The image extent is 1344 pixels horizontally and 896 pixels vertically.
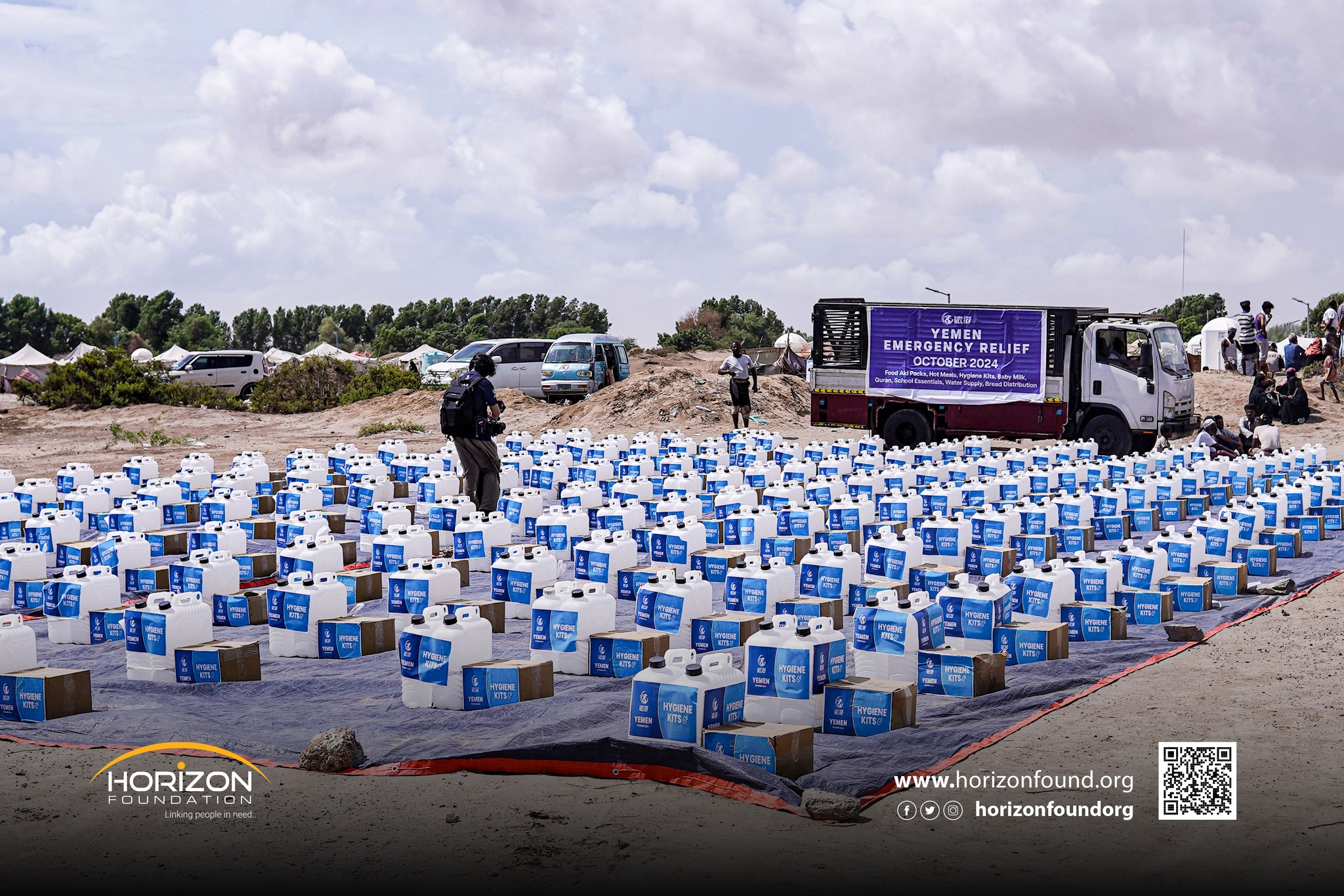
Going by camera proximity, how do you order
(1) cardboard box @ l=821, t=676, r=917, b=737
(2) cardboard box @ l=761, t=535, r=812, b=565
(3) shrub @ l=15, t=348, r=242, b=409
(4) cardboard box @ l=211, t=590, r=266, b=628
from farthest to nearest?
(3) shrub @ l=15, t=348, r=242, b=409
(2) cardboard box @ l=761, t=535, r=812, b=565
(4) cardboard box @ l=211, t=590, r=266, b=628
(1) cardboard box @ l=821, t=676, r=917, b=737

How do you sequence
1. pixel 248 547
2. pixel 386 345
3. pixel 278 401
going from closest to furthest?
pixel 248 547 → pixel 278 401 → pixel 386 345

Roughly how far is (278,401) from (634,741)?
28180 millimetres

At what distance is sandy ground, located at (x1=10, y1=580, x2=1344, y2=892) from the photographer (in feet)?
14.0

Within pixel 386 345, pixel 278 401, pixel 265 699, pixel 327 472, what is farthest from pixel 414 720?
pixel 386 345

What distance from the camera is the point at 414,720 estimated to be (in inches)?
237

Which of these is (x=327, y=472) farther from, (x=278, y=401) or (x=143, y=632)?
(x=278, y=401)

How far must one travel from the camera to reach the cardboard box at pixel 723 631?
7.04m

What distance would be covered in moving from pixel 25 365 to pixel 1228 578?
5145 cm

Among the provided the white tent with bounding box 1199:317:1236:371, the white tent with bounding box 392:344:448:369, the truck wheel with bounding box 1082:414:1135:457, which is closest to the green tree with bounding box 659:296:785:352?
the white tent with bounding box 392:344:448:369

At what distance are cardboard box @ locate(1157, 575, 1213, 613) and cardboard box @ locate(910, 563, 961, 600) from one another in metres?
1.39

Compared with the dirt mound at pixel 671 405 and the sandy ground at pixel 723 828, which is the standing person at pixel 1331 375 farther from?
the sandy ground at pixel 723 828

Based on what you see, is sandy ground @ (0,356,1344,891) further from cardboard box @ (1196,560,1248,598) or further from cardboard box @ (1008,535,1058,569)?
cardboard box @ (1008,535,1058,569)

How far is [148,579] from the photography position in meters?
9.03

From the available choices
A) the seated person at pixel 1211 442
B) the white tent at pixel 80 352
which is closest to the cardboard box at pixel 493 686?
the seated person at pixel 1211 442
